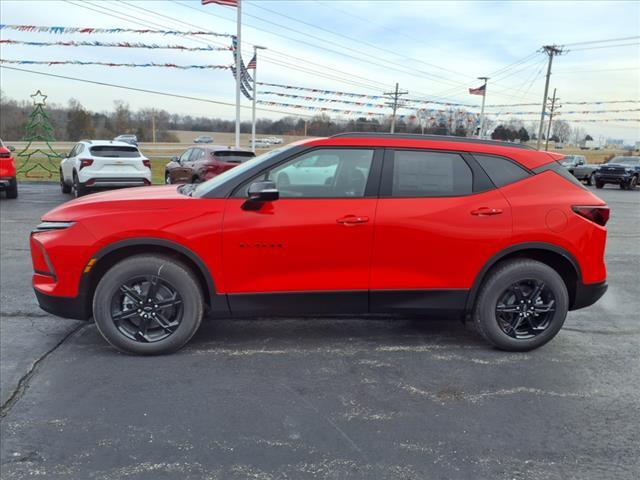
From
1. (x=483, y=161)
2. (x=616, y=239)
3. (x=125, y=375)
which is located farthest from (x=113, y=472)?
(x=616, y=239)

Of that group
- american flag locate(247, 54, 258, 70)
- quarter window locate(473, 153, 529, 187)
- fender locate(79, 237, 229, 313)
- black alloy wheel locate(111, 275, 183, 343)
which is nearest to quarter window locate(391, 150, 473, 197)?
quarter window locate(473, 153, 529, 187)

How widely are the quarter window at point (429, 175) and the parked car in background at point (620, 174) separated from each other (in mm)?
27517

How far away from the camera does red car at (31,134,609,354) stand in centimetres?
372

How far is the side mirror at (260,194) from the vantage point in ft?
12.0

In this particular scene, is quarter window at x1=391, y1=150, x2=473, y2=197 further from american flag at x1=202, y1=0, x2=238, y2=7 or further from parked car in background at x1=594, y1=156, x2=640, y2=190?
parked car in background at x1=594, y1=156, x2=640, y2=190

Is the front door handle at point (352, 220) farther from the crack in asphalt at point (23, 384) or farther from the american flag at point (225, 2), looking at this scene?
the american flag at point (225, 2)

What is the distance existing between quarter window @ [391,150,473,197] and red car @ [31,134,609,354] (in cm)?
1

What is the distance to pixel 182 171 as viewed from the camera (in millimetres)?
16016

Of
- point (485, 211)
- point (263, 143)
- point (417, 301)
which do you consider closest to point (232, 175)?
point (417, 301)

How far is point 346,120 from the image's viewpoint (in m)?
40.1

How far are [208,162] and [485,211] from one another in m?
11.7

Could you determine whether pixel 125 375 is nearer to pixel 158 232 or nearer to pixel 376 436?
pixel 158 232

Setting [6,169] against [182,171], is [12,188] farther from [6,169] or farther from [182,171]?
[182,171]

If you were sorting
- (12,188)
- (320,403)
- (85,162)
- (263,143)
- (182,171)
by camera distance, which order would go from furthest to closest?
(263,143) → (182,171) → (12,188) → (85,162) → (320,403)
